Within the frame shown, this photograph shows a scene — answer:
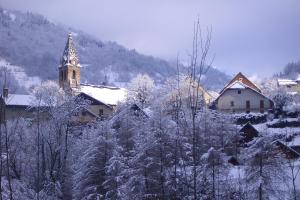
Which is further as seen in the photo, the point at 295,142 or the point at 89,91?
the point at 89,91

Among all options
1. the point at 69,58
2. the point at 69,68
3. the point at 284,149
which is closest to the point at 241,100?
the point at 284,149

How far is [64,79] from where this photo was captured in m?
85.3

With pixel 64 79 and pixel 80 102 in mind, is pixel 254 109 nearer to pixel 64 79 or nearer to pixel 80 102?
pixel 80 102

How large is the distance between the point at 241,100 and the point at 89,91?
24.9 metres

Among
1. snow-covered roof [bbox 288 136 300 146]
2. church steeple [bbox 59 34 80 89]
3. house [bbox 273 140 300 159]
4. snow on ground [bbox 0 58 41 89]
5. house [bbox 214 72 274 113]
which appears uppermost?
snow on ground [bbox 0 58 41 89]

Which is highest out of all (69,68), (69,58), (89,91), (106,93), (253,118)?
(69,58)

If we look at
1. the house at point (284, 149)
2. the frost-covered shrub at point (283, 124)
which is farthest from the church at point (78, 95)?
the house at point (284, 149)

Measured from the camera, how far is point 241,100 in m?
59.8

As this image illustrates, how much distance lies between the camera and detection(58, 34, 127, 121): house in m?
64.4

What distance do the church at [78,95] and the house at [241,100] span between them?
47.5 ft

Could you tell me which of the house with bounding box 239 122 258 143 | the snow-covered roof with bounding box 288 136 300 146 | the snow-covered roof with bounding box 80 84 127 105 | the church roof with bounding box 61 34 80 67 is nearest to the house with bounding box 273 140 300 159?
the snow-covered roof with bounding box 288 136 300 146

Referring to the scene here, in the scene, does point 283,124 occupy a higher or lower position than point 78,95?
lower

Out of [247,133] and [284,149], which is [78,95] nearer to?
[247,133]

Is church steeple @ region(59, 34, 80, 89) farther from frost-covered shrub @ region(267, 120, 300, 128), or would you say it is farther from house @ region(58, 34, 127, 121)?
frost-covered shrub @ region(267, 120, 300, 128)
